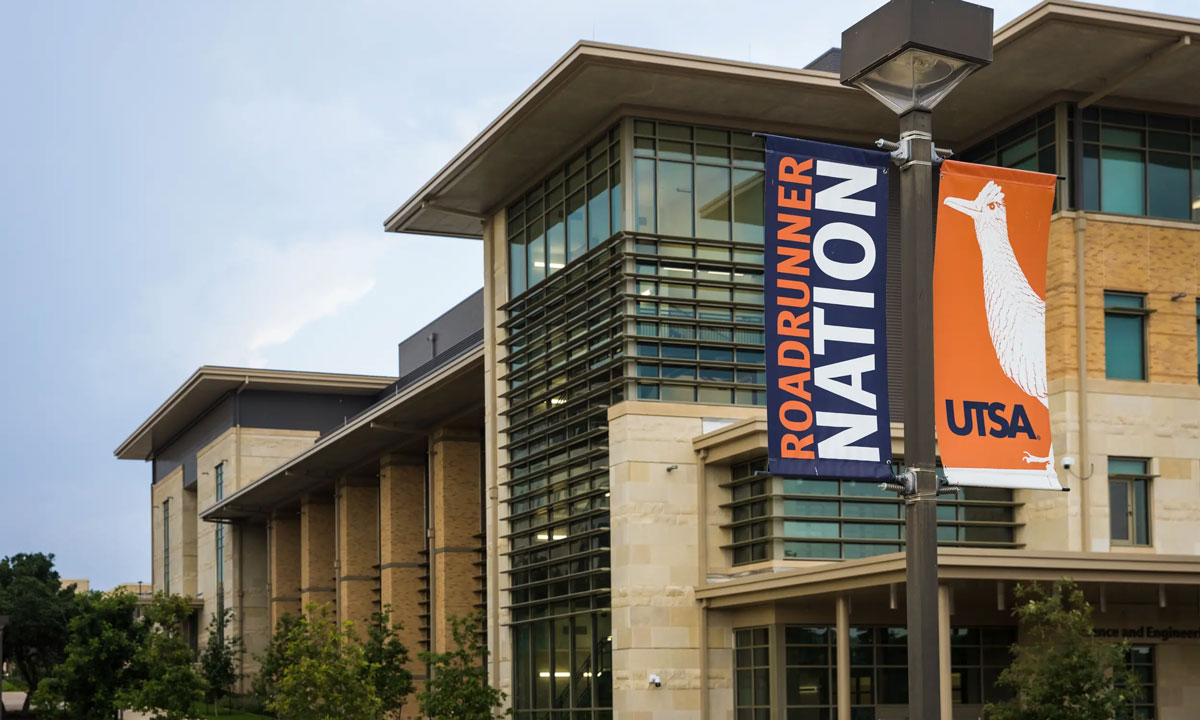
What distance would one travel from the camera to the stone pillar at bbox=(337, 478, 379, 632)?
5722cm

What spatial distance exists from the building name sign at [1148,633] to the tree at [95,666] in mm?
33040

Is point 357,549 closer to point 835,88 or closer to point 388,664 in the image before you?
point 388,664

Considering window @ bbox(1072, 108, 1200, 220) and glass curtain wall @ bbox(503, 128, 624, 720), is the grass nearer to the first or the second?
glass curtain wall @ bbox(503, 128, 624, 720)

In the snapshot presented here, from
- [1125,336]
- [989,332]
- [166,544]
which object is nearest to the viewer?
[989,332]

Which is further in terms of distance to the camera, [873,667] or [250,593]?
[250,593]

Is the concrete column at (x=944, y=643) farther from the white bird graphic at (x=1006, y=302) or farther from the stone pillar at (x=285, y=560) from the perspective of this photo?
the stone pillar at (x=285, y=560)

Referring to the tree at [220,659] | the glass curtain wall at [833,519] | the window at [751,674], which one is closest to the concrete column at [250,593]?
the tree at [220,659]

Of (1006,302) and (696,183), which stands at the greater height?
(696,183)

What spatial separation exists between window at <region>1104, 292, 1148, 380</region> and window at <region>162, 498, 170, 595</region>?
62.5 meters

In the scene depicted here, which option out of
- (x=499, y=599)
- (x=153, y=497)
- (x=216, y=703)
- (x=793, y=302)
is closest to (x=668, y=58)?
(x=499, y=599)

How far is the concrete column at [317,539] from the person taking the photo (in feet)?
208

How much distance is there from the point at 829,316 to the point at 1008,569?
1457 centimetres

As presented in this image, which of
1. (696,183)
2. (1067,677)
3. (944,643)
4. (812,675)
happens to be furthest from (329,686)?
(1067,677)

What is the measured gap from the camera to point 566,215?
1383 inches
